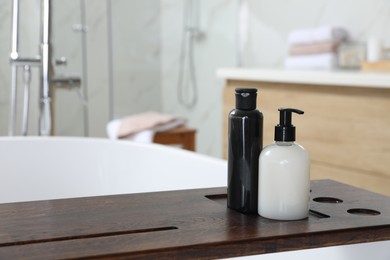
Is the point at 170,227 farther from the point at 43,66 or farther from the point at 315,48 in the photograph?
the point at 315,48

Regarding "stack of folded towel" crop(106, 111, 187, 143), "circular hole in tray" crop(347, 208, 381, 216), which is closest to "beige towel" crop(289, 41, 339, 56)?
"stack of folded towel" crop(106, 111, 187, 143)

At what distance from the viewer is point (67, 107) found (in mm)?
3621

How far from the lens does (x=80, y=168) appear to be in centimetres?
250

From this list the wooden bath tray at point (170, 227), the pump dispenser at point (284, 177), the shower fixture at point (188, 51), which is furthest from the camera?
the shower fixture at point (188, 51)

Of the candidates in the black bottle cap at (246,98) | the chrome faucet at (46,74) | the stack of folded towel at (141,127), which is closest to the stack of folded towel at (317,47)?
the stack of folded towel at (141,127)

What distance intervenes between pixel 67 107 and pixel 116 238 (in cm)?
270

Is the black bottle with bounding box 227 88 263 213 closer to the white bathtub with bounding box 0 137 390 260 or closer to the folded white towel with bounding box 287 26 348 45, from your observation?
the white bathtub with bounding box 0 137 390 260

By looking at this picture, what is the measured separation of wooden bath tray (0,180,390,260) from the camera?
95 centimetres

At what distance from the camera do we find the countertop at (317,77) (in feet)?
7.74

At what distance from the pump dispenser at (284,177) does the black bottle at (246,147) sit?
0.03m

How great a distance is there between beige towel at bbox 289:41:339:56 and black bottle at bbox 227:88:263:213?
2.17 m

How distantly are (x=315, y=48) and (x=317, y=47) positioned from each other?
0.01m

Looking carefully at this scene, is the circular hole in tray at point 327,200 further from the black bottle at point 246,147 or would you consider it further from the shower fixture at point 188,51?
the shower fixture at point 188,51

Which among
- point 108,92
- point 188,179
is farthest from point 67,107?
point 188,179
